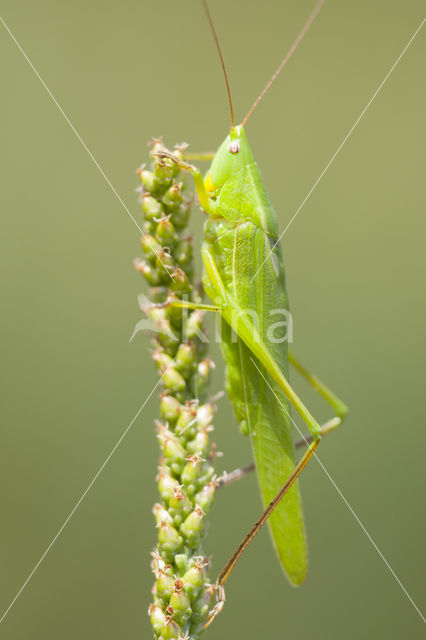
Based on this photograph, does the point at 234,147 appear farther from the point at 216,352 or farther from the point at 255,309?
the point at 216,352

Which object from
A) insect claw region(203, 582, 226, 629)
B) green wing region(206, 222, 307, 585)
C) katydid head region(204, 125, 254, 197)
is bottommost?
insect claw region(203, 582, 226, 629)

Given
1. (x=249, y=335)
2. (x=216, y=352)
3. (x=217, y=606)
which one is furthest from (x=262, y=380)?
(x=216, y=352)

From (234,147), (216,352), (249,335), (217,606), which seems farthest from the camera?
(216,352)

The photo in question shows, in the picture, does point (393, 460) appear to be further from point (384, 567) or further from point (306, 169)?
point (306, 169)

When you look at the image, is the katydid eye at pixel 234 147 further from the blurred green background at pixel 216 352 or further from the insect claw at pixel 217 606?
the insect claw at pixel 217 606

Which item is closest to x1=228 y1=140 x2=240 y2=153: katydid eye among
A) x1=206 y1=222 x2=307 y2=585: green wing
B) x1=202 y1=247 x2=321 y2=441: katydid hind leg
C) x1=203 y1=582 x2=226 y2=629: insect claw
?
x1=206 y1=222 x2=307 y2=585: green wing

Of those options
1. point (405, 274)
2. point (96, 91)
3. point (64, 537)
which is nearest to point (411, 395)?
point (405, 274)

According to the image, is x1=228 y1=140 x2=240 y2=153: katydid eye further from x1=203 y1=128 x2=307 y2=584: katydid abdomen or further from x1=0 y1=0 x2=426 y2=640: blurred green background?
x1=0 y1=0 x2=426 y2=640: blurred green background
